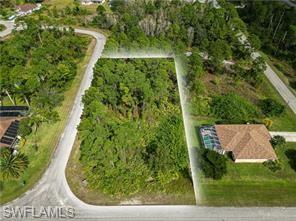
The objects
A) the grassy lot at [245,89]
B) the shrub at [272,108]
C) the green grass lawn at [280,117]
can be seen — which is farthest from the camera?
the grassy lot at [245,89]

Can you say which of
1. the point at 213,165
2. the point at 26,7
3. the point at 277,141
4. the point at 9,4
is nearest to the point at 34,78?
the point at 213,165

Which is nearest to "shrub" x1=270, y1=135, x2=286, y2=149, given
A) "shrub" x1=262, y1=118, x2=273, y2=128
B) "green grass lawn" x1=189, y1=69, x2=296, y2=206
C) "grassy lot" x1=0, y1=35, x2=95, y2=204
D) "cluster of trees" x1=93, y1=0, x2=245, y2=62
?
"green grass lawn" x1=189, y1=69, x2=296, y2=206

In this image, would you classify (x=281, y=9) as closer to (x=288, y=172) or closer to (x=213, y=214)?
(x=288, y=172)

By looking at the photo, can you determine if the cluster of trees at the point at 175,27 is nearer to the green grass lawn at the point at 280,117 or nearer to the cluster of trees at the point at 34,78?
the cluster of trees at the point at 34,78

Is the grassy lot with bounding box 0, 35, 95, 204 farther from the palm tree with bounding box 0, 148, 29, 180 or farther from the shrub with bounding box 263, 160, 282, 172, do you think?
the shrub with bounding box 263, 160, 282, 172

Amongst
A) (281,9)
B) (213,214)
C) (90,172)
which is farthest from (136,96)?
A: (281,9)

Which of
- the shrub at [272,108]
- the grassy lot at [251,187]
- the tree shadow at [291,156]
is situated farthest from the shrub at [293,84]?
the grassy lot at [251,187]
